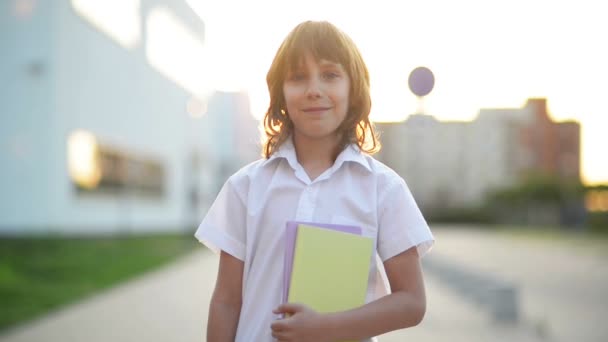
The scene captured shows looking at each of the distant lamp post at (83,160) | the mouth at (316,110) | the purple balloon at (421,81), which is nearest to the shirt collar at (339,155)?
the mouth at (316,110)

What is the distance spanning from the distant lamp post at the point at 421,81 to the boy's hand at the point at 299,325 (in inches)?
218

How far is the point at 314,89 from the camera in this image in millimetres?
1912

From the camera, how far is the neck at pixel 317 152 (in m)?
2.00

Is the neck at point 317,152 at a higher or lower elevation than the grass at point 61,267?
higher

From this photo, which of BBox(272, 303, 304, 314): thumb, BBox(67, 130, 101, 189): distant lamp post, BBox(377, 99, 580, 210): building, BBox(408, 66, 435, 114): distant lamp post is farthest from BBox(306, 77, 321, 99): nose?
BBox(377, 99, 580, 210): building

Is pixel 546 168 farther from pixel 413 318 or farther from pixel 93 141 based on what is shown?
pixel 413 318

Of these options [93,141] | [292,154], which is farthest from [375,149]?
[93,141]

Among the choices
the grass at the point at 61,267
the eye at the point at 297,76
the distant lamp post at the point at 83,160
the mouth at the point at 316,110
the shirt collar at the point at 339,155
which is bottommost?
the grass at the point at 61,267

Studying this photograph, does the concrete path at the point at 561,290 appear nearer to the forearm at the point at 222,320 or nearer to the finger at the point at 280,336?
the forearm at the point at 222,320

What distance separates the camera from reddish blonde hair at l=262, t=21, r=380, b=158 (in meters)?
1.95

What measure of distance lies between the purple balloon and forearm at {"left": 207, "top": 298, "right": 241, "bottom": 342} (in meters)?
5.33

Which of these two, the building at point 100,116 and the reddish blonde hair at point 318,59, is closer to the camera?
the reddish blonde hair at point 318,59

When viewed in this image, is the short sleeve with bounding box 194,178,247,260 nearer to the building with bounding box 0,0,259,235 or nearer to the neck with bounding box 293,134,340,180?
the neck with bounding box 293,134,340,180

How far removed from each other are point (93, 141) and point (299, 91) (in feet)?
79.4
